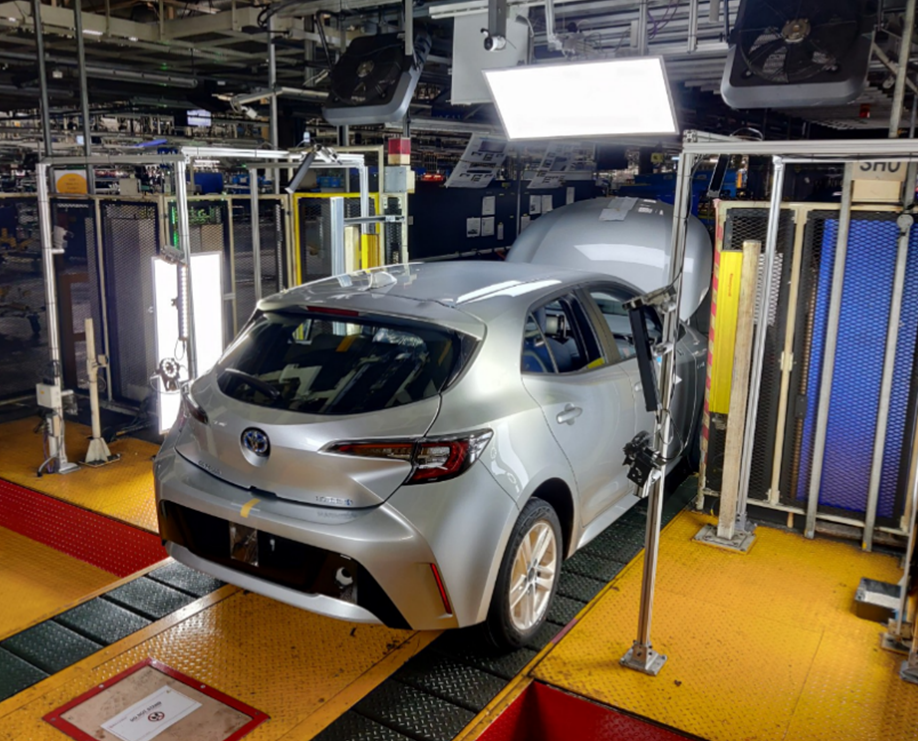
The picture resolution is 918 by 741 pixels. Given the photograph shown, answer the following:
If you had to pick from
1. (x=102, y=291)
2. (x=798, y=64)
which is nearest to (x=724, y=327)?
(x=798, y=64)

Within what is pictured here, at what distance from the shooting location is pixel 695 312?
730 centimetres

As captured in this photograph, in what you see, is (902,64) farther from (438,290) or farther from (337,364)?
(337,364)

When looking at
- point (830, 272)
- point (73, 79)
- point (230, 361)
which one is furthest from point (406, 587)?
point (73, 79)

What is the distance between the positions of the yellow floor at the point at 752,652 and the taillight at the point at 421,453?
Result: 3.30ft

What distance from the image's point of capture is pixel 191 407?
3404mm

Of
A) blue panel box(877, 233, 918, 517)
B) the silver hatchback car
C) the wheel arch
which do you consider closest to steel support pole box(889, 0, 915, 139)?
blue panel box(877, 233, 918, 517)

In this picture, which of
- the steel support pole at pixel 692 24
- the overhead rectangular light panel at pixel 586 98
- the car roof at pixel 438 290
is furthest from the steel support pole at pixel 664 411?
the steel support pole at pixel 692 24

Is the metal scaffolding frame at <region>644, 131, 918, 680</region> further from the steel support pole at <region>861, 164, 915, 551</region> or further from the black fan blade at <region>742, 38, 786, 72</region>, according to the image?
the black fan blade at <region>742, 38, 786, 72</region>

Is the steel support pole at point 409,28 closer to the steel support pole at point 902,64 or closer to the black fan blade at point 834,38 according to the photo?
the black fan blade at point 834,38

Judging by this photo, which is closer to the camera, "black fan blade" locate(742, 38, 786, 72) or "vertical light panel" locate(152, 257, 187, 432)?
"black fan blade" locate(742, 38, 786, 72)

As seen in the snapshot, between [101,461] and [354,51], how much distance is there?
3579mm

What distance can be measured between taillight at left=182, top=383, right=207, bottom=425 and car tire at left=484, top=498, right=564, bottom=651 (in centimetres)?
137

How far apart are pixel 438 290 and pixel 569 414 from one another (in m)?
0.82

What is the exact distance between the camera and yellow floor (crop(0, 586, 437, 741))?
296 centimetres
